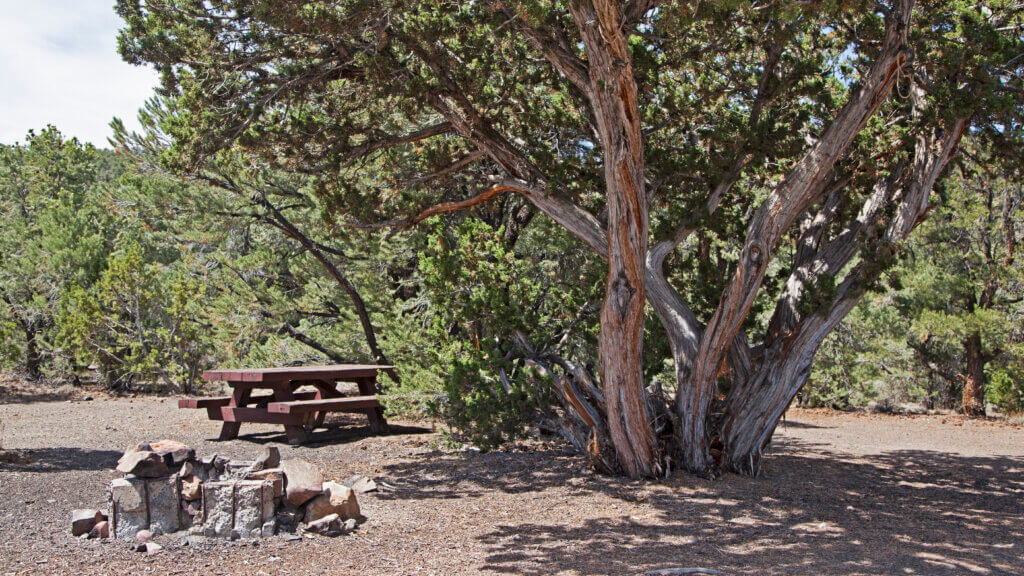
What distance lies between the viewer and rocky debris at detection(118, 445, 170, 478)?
14.3 feet

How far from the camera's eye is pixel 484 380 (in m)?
7.36

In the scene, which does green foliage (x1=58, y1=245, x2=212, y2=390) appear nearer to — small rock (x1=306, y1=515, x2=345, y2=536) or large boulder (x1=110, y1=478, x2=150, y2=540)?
large boulder (x1=110, y1=478, x2=150, y2=540)

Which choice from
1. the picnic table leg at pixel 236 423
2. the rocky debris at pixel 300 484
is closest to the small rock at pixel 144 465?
the rocky debris at pixel 300 484

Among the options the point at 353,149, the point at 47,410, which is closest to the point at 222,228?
the point at 47,410

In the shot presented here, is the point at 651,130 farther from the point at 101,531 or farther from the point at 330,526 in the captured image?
the point at 101,531

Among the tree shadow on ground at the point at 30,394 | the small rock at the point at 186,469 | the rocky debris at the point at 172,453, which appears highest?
the rocky debris at the point at 172,453

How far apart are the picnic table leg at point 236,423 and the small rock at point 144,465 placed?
4178 mm

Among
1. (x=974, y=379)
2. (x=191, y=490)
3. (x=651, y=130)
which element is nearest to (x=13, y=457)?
(x=191, y=490)

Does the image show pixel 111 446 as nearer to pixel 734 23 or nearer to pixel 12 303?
pixel 734 23

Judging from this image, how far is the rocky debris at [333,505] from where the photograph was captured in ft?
15.5

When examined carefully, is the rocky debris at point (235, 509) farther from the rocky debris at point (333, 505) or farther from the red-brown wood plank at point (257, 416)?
the red-brown wood plank at point (257, 416)

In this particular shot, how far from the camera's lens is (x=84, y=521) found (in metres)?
4.38

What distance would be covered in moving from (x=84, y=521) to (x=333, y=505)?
143 centimetres

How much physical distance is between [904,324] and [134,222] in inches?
520
